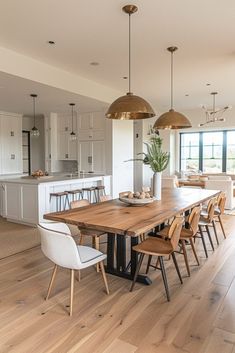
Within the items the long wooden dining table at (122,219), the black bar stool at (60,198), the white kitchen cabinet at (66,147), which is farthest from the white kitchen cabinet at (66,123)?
the long wooden dining table at (122,219)

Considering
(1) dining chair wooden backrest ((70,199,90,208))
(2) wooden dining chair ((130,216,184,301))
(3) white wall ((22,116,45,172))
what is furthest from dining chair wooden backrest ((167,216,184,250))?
(3) white wall ((22,116,45,172))

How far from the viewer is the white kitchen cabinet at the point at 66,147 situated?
25.1 ft

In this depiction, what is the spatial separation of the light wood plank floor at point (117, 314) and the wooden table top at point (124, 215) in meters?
0.73

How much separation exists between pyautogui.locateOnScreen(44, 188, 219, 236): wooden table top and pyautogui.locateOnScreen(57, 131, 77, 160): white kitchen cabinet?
13.6 ft

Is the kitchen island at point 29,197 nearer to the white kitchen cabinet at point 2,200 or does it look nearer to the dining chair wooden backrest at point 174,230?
the white kitchen cabinet at point 2,200

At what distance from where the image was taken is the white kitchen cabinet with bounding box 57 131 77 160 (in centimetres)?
766

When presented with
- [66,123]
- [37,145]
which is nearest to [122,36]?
[66,123]

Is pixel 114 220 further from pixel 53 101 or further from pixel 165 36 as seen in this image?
pixel 53 101

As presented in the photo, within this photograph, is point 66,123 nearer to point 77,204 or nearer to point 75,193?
point 75,193

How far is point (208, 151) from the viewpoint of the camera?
31.8 feet

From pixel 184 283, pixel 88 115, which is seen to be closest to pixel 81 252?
pixel 184 283

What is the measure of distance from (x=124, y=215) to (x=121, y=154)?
428 cm

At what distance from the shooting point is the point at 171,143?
973 centimetres

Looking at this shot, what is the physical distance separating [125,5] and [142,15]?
28 centimetres
